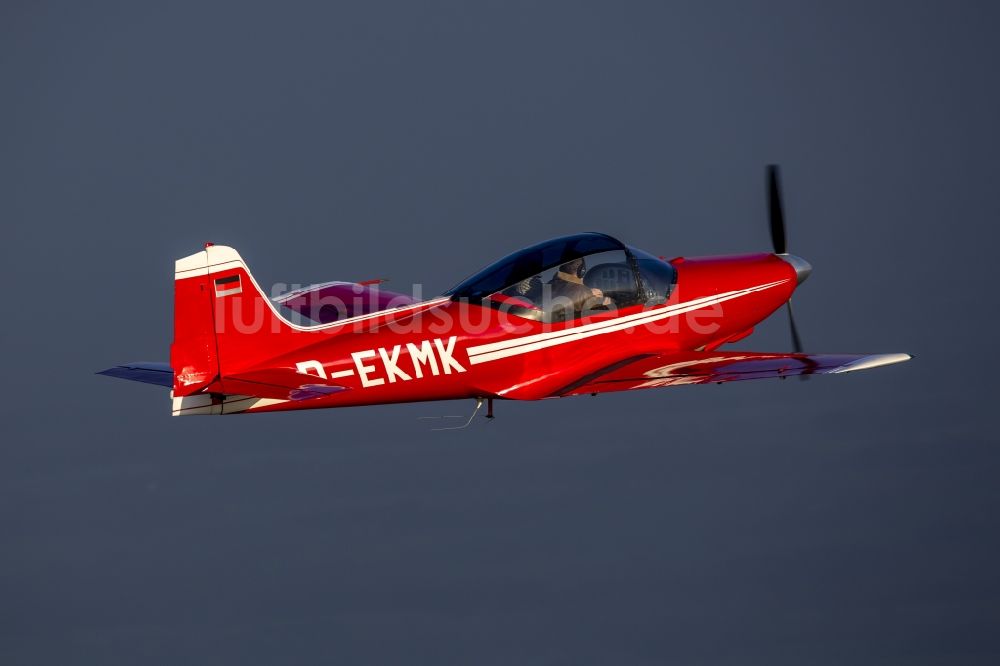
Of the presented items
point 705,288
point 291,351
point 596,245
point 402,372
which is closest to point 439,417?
point 402,372

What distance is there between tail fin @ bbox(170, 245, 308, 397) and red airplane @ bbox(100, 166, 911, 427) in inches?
0.6

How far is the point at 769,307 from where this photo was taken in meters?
19.3

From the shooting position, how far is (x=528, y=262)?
56.9 ft

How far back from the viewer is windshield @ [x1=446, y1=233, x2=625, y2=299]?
677 inches

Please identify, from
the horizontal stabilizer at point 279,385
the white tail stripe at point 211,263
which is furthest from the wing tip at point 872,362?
the white tail stripe at point 211,263

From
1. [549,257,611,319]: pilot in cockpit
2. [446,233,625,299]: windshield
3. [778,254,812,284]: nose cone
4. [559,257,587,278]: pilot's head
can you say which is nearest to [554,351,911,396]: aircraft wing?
[549,257,611,319]: pilot in cockpit

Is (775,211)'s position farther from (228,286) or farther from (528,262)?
(228,286)

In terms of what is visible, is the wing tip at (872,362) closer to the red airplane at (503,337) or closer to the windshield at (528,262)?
the red airplane at (503,337)

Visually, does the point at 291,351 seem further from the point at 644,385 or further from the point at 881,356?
the point at 881,356

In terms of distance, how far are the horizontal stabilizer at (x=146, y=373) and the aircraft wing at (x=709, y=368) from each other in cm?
494

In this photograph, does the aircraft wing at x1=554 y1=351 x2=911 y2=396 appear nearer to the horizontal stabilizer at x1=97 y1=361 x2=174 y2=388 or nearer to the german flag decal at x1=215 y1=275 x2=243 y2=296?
the german flag decal at x1=215 y1=275 x2=243 y2=296

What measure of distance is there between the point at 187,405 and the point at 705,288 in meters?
7.49

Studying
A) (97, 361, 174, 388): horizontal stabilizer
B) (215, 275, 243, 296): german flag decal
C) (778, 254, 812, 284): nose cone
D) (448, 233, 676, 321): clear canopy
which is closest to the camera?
(215, 275, 243, 296): german flag decal

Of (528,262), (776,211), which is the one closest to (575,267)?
(528,262)
